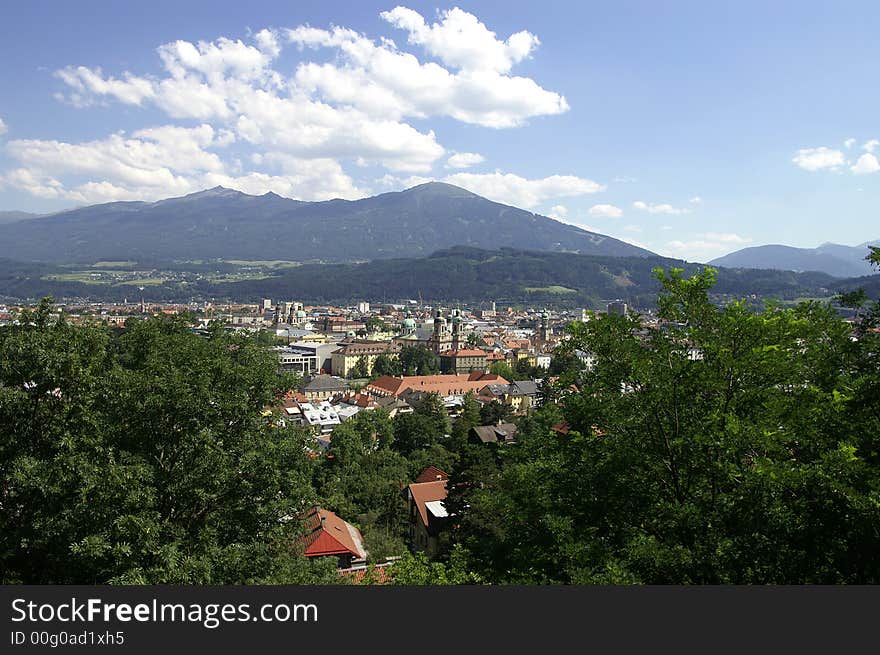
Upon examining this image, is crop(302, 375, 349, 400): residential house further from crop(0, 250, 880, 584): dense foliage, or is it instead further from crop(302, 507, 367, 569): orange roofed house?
crop(0, 250, 880, 584): dense foliage

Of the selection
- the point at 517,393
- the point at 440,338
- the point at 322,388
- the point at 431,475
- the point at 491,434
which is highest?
the point at 440,338

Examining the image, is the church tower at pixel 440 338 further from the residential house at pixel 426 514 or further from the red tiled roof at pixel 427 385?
the residential house at pixel 426 514

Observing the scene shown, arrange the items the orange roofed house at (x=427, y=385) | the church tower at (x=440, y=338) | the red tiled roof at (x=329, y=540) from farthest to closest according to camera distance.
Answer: the church tower at (x=440, y=338)
the orange roofed house at (x=427, y=385)
the red tiled roof at (x=329, y=540)

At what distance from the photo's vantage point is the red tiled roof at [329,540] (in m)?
16.6

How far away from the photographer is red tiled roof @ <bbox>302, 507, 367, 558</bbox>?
1656cm

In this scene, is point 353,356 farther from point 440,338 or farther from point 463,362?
point 463,362

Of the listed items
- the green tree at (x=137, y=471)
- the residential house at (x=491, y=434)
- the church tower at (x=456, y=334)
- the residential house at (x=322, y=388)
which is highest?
the green tree at (x=137, y=471)

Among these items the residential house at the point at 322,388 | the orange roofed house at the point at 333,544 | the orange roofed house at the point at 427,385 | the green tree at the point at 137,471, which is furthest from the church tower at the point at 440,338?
the green tree at the point at 137,471

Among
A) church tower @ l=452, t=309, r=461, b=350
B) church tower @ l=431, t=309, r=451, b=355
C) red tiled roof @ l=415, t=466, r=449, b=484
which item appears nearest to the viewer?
red tiled roof @ l=415, t=466, r=449, b=484

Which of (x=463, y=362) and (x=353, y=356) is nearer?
(x=463, y=362)

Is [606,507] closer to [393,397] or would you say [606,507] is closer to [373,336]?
[393,397]

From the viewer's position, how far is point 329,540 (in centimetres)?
1720

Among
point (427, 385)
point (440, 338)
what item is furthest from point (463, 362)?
point (427, 385)

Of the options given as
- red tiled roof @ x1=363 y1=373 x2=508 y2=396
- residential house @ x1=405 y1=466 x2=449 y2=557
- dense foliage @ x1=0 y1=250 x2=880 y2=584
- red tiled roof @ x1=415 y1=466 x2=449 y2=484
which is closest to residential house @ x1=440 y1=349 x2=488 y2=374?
red tiled roof @ x1=363 y1=373 x2=508 y2=396
